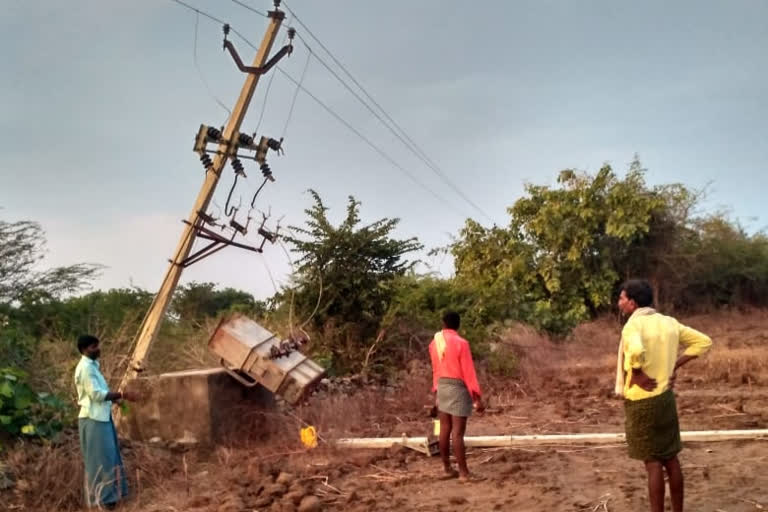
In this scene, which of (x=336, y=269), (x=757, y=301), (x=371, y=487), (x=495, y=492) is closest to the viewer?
(x=495, y=492)

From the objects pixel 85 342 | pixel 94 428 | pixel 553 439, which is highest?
pixel 85 342

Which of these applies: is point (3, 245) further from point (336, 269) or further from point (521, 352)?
point (521, 352)

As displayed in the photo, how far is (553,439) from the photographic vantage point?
303 inches

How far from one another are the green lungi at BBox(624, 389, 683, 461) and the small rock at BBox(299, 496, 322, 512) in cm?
276

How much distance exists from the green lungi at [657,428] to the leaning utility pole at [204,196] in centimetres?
707

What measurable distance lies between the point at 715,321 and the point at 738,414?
17208 mm

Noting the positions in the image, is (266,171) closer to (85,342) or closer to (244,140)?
(244,140)

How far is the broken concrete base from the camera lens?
28.7ft

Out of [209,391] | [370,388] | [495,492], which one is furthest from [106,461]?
[370,388]

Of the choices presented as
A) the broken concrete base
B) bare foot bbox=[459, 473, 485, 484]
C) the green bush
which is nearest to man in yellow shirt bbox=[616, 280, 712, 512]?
bare foot bbox=[459, 473, 485, 484]

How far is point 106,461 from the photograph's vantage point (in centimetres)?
679

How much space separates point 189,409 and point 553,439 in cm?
429

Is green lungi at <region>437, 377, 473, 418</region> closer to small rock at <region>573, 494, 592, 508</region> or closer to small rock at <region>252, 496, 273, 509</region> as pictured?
small rock at <region>573, 494, 592, 508</region>

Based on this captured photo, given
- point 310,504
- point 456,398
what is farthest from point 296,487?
point 456,398
